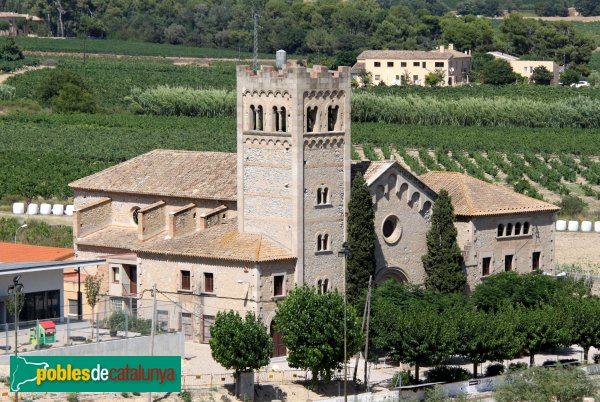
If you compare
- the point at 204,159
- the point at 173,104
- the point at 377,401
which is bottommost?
the point at 377,401

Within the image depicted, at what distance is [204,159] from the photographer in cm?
7688

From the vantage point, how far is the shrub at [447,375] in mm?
65812

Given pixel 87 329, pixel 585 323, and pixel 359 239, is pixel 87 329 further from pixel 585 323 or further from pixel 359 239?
pixel 585 323

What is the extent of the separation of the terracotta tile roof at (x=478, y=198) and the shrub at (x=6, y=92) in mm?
102882

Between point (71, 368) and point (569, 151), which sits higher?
point (569, 151)

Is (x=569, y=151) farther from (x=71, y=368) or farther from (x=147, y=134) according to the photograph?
(x=71, y=368)

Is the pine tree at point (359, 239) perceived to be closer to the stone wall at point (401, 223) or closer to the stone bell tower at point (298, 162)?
the stone bell tower at point (298, 162)

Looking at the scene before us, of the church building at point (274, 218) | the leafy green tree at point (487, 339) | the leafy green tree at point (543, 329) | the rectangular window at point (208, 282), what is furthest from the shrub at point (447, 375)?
the rectangular window at point (208, 282)

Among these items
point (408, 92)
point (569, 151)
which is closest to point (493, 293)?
point (569, 151)

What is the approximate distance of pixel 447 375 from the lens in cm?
6600

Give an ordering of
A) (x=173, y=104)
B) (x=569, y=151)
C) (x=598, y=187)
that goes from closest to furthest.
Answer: (x=598, y=187), (x=569, y=151), (x=173, y=104)

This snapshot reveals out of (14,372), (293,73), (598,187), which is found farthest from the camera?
(598,187)

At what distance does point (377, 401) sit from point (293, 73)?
14212 mm

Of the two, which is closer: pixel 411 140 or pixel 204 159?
pixel 204 159
